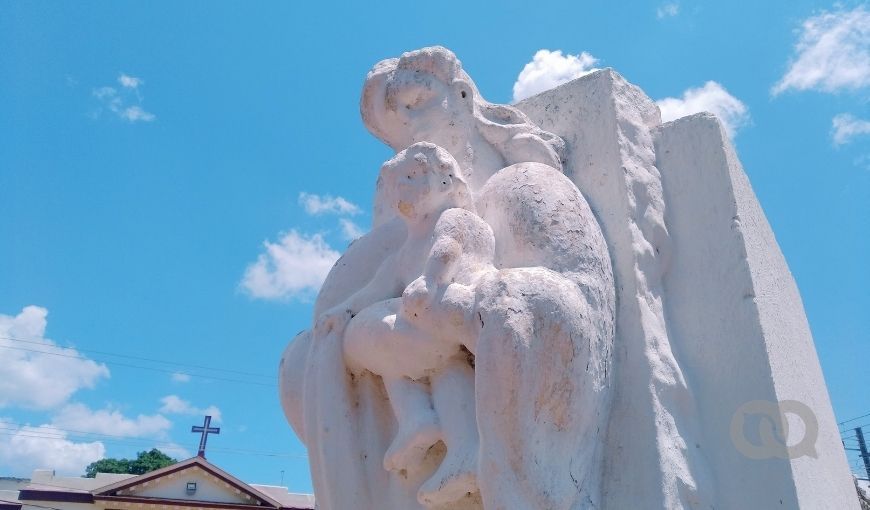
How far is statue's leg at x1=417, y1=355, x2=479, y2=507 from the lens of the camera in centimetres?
222

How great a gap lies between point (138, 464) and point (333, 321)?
37804mm

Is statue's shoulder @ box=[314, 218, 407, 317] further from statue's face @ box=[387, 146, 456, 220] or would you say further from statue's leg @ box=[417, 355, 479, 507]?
statue's leg @ box=[417, 355, 479, 507]

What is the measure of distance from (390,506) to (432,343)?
64 cm

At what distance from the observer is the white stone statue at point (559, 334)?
221cm

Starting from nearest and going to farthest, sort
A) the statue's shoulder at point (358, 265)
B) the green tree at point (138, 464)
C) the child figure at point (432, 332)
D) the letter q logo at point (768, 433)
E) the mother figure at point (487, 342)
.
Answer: the mother figure at point (487, 342) < the child figure at point (432, 332) < the letter q logo at point (768, 433) < the statue's shoulder at point (358, 265) < the green tree at point (138, 464)

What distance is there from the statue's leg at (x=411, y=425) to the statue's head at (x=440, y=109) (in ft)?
3.72

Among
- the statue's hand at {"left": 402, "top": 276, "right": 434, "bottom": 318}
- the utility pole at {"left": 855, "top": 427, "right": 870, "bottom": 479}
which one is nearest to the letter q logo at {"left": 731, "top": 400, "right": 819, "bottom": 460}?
the statue's hand at {"left": 402, "top": 276, "right": 434, "bottom": 318}

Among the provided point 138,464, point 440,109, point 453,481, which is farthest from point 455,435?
point 138,464

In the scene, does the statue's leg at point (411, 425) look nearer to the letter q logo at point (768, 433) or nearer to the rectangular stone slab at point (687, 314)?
the rectangular stone slab at point (687, 314)

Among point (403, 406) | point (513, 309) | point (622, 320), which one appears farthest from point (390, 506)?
point (622, 320)

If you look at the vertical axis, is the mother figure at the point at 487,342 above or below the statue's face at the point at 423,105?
below

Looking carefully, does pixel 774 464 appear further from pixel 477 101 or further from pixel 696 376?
pixel 477 101

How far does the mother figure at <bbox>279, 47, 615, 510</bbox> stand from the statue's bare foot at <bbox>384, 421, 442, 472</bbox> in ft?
0.05

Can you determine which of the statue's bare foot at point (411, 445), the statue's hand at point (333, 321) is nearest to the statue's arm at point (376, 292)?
the statue's hand at point (333, 321)
